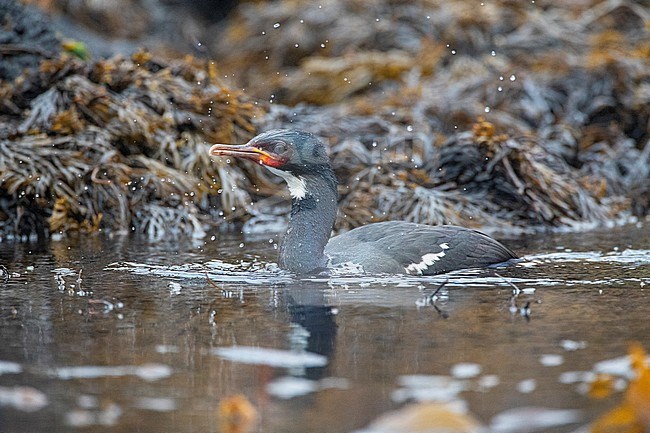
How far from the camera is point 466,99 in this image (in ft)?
39.3

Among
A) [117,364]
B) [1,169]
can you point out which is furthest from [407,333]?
[1,169]

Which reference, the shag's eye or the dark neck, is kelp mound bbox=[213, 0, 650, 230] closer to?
the dark neck

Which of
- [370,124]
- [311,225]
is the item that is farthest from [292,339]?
[370,124]

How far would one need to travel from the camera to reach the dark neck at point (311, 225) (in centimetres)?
661

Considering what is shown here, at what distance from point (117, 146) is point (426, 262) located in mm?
3967

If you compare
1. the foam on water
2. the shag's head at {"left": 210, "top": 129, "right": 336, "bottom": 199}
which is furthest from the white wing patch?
the shag's head at {"left": 210, "top": 129, "right": 336, "bottom": 199}

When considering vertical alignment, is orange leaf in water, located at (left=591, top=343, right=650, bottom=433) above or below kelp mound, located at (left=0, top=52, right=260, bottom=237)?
below

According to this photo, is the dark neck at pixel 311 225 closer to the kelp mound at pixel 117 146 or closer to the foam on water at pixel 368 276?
the foam on water at pixel 368 276

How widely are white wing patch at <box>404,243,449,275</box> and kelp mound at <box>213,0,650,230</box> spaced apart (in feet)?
7.69

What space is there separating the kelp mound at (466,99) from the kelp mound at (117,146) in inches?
34.9

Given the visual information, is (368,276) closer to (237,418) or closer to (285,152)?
(285,152)

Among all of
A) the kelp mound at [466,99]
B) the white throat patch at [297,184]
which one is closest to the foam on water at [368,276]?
the white throat patch at [297,184]

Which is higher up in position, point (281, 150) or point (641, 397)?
point (281, 150)

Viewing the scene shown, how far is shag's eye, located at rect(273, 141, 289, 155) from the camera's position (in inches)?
264
